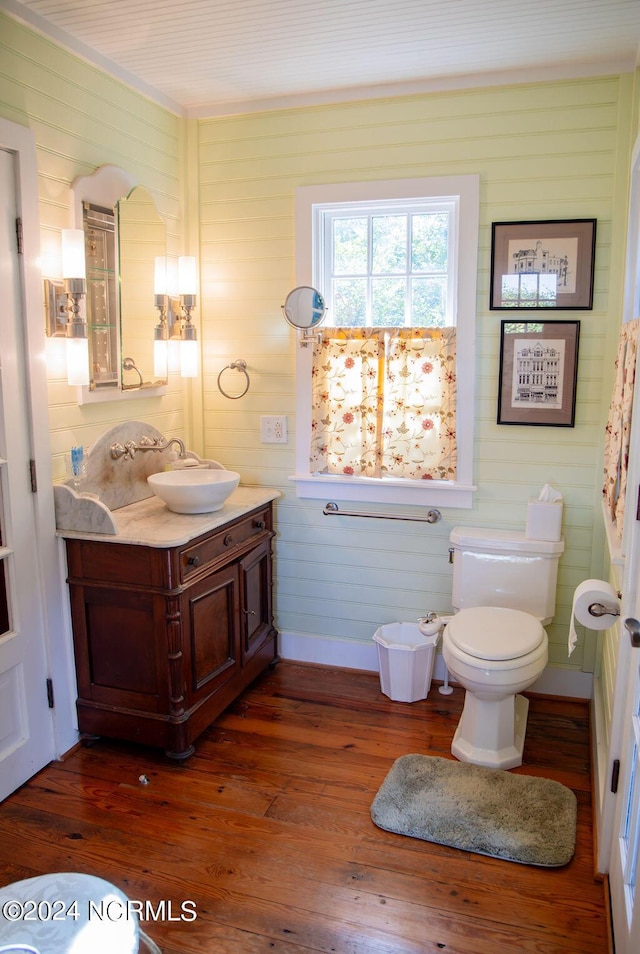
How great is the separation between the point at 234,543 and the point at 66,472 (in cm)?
75

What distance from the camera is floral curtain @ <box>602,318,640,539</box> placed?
7.14 ft

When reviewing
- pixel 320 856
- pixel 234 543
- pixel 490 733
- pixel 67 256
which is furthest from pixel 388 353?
pixel 320 856

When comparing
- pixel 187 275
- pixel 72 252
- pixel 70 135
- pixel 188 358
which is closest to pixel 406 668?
pixel 188 358

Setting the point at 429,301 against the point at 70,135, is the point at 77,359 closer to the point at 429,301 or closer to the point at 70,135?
the point at 70,135

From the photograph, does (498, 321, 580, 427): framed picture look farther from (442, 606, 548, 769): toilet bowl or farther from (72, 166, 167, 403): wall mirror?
(72, 166, 167, 403): wall mirror

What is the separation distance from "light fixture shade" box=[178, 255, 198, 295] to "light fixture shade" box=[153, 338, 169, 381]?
0.26 m

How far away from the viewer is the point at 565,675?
3291mm

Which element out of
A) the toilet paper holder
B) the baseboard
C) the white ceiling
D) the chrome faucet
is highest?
the white ceiling

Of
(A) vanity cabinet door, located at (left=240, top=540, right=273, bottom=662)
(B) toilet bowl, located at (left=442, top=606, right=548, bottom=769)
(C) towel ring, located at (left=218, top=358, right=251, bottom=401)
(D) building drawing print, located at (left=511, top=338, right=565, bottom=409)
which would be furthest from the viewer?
(C) towel ring, located at (left=218, top=358, right=251, bottom=401)

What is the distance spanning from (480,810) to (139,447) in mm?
1961

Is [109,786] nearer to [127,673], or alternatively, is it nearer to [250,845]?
[127,673]

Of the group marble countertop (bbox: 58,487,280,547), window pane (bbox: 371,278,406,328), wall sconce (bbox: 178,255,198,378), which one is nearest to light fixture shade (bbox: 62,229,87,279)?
wall sconce (bbox: 178,255,198,378)

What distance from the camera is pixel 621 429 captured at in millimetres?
2322

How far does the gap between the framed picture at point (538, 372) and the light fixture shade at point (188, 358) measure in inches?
56.8
